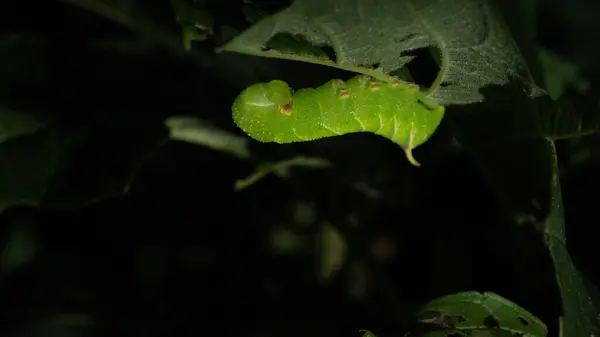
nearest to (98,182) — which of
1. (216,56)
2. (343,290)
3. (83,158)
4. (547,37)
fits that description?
(83,158)

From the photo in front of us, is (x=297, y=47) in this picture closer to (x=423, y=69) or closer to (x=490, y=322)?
(x=423, y=69)

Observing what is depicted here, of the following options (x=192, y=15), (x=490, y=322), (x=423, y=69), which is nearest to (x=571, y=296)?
(x=490, y=322)

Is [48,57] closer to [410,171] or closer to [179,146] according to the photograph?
[179,146]

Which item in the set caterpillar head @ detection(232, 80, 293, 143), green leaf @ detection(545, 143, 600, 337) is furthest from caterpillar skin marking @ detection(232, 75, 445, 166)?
green leaf @ detection(545, 143, 600, 337)

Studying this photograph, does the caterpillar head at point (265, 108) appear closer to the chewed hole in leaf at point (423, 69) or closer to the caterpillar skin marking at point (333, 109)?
the caterpillar skin marking at point (333, 109)

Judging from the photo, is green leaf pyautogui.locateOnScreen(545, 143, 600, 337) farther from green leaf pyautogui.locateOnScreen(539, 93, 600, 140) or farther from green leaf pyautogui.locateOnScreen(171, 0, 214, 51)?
green leaf pyautogui.locateOnScreen(171, 0, 214, 51)

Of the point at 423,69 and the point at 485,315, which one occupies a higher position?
the point at 423,69
